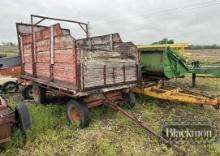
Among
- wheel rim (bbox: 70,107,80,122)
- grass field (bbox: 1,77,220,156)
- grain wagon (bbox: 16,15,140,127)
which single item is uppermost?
grain wagon (bbox: 16,15,140,127)

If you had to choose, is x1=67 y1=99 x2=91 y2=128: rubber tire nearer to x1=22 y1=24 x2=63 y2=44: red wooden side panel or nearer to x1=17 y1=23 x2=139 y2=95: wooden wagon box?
x1=17 y1=23 x2=139 y2=95: wooden wagon box

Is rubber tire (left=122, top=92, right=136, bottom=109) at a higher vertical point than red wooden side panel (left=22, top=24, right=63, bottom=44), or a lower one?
lower

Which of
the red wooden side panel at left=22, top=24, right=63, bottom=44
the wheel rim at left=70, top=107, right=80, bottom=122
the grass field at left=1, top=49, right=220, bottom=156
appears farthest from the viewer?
the wheel rim at left=70, top=107, right=80, bottom=122

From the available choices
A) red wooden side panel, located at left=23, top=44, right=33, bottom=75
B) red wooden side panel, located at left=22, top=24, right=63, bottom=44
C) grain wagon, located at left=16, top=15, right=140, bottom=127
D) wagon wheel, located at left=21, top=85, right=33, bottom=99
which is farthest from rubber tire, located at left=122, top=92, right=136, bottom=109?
wagon wheel, located at left=21, top=85, right=33, bottom=99

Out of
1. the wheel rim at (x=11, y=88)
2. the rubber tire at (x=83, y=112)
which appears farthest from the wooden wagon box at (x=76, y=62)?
the wheel rim at (x=11, y=88)

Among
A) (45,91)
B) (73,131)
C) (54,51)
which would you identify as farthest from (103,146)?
(45,91)

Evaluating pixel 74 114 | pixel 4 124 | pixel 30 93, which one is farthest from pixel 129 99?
pixel 30 93

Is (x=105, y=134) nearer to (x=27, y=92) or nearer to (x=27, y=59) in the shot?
(x=27, y=59)

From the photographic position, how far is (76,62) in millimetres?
4828

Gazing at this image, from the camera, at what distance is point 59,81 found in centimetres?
557

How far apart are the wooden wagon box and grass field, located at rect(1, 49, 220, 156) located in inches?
33.9

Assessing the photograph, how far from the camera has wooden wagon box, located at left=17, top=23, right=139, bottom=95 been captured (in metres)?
4.94

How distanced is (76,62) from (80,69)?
170mm

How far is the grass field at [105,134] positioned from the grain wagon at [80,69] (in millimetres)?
426
